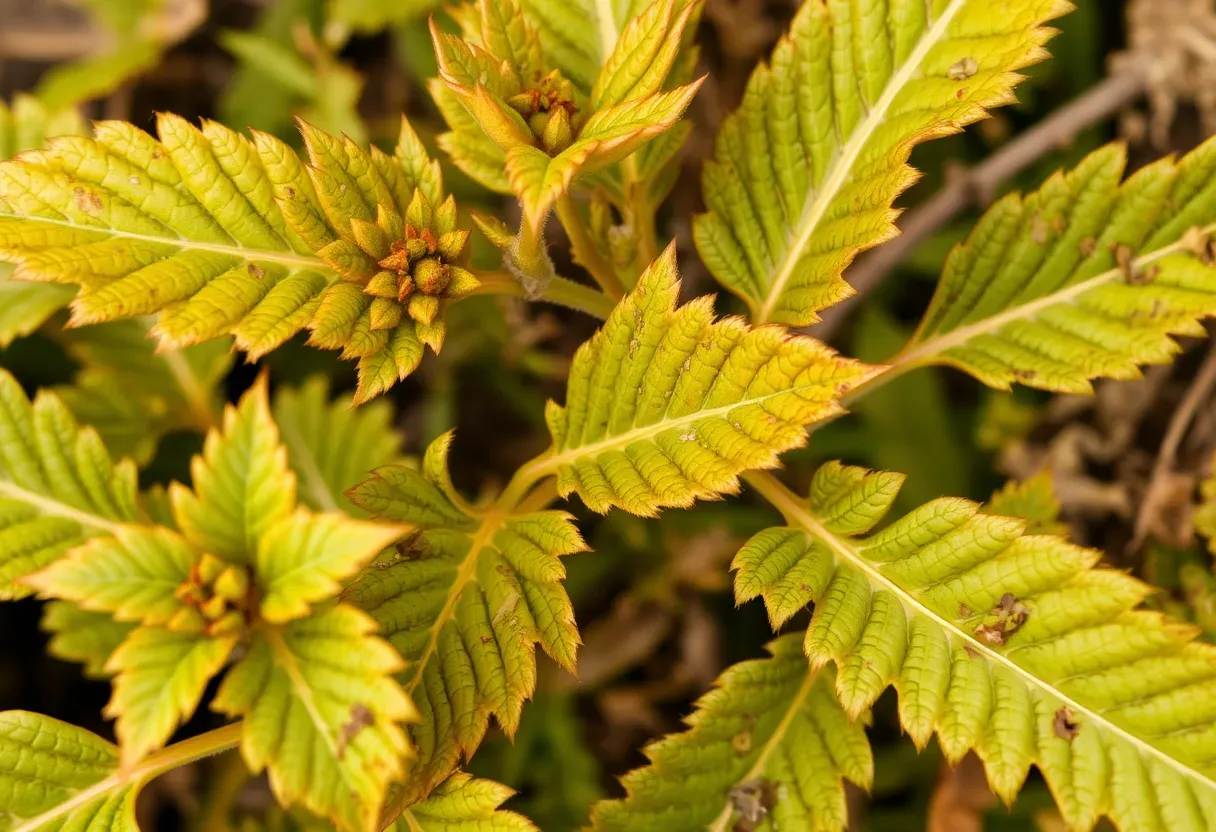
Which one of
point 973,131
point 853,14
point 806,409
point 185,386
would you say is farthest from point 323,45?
point 806,409

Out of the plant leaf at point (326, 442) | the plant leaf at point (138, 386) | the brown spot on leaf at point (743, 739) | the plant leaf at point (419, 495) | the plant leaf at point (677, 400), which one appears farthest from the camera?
the plant leaf at point (326, 442)

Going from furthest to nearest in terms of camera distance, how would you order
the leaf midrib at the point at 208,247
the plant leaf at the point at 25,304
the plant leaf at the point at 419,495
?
the plant leaf at the point at 25,304 → the plant leaf at the point at 419,495 → the leaf midrib at the point at 208,247

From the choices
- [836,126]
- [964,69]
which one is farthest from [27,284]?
[964,69]

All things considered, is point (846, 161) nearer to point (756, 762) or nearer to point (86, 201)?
point (756, 762)

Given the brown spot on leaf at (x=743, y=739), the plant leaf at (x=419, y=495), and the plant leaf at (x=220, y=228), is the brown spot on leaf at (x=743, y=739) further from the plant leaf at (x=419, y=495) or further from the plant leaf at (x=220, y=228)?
the plant leaf at (x=220, y=228)

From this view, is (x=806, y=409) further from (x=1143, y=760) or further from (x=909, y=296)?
(x=909, y=296)

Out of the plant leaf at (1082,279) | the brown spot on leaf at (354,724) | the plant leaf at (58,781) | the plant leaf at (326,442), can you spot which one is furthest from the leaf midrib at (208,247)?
the plant leaf at (1082,279)

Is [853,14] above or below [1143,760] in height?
above
